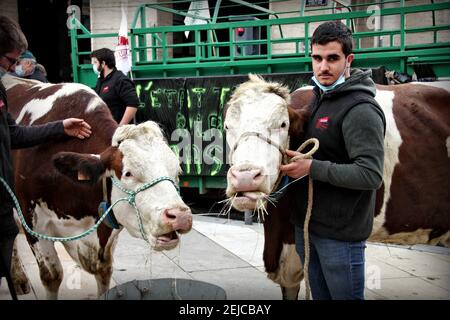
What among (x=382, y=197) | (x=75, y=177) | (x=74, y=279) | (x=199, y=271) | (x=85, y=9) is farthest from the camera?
(x=85, y=9)

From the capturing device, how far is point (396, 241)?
3.70 meters

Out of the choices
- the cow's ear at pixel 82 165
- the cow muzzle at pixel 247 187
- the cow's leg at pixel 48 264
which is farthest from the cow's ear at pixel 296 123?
the cow's leg at pixel 48 264

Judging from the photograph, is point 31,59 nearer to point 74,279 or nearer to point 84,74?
point 84,74

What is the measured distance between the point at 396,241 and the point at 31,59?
18.4ft

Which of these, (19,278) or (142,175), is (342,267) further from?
(19,278)

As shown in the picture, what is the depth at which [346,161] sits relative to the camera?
2.36m

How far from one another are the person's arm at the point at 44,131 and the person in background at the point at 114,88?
2041 mm

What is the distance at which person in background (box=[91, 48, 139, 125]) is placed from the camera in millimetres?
5557

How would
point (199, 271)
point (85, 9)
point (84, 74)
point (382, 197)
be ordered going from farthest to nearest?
point (85, 9) < point (84, 74) < point (199, 271) < point (382, 197)

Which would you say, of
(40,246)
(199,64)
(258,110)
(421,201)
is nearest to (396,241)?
(421,201)

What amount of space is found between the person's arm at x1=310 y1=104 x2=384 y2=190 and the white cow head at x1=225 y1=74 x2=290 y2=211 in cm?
31

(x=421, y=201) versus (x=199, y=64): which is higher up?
(x=199, y=64)

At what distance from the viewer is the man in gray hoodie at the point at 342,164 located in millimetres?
2178

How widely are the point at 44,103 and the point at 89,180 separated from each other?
125 centimetres
